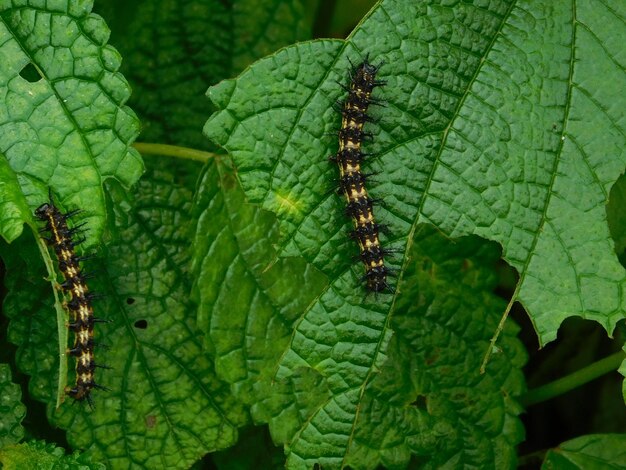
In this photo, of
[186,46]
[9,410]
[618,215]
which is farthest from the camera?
[186,46]

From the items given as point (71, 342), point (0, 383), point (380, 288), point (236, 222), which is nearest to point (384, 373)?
point (380, 288)

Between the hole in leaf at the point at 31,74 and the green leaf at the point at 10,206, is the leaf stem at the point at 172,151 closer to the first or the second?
the hole in leaf at the point at 31,74

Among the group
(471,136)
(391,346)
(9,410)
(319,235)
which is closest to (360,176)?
(319,235)

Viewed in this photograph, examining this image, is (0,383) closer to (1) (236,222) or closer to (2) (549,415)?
(1) (236,222)

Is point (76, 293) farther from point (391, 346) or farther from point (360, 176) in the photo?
point (391, 346)

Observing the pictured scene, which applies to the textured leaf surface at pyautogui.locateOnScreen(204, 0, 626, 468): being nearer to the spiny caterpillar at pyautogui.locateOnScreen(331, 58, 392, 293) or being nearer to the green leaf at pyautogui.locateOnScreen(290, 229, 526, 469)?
the spiny caterpillar at pyautogui.locateOnScreen(331, 58, 392, 293)
